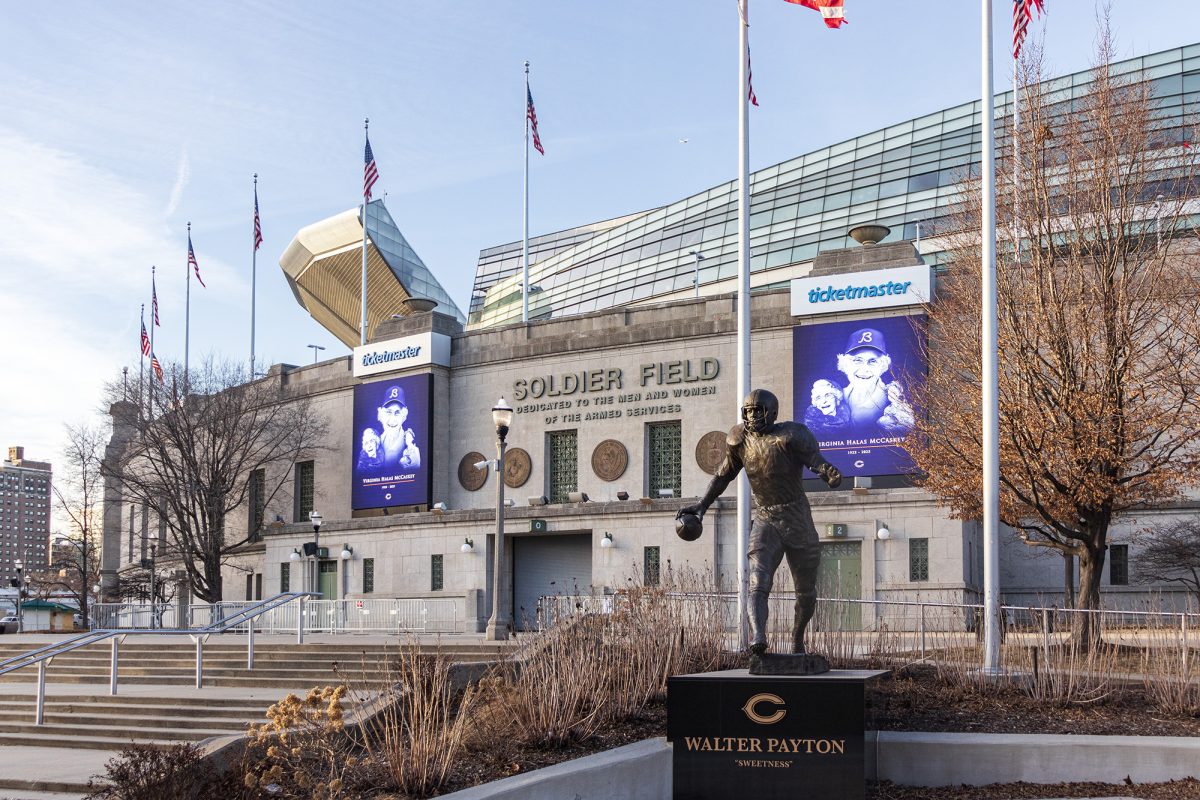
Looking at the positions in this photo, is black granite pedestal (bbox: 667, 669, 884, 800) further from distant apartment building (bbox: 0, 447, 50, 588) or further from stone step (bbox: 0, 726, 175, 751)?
distant apartment building (bbox: 0, 447, 50, 588)

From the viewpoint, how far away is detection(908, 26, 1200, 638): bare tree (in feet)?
66.5

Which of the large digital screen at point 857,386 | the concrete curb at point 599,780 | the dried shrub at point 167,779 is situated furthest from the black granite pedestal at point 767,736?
the large digital screen at point 857,386

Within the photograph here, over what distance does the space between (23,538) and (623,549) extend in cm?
15849

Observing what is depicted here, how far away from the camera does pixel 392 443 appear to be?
44844 millimetres

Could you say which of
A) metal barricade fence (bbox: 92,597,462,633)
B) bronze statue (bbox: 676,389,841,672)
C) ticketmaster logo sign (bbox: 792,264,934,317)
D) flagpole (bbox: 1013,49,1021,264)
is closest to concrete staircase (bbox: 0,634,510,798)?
bronze statue (bbox: 676,389,841,672)

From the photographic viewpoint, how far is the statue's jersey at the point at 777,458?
11359mm

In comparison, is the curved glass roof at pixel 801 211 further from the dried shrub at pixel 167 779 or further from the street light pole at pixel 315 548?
the dried shrub at pixel 167 779

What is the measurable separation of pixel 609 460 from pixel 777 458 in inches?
1159

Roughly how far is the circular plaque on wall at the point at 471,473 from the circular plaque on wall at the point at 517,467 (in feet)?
2.93

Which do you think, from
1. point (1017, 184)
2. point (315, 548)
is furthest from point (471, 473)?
point (1017, 184)

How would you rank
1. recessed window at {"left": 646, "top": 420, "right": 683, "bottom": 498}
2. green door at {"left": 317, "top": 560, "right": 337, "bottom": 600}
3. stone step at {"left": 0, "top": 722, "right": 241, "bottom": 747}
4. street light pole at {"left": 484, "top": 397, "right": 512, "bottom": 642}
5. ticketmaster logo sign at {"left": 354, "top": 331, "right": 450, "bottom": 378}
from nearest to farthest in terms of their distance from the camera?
1. stone step at {"left": 0, "top": 722, "right": 241, "bottom": 747}
2. street light pole at {"left": 484, "top": 397, "right": 512, "bottom": 642}
3. recessed window at {"left": 646, "top": 420, "right": 683, "bottom": 498}
4. green door at {"left": 317, "top": 560, "right": 337, "bottom": 600}
5. ticketmaster logo sign at {"left": 354, "top": 331, "right": 450, "bottom": 378}

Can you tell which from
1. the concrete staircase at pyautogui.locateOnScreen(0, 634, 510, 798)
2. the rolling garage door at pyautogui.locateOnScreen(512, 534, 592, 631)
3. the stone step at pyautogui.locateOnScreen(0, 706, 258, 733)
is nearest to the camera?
the concrete staircase at pyautogui.locateOnScreen(0, 634, 510, 798)

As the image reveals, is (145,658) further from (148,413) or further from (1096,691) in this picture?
(148,413)

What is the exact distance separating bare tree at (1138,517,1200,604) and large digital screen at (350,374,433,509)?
23190mm
